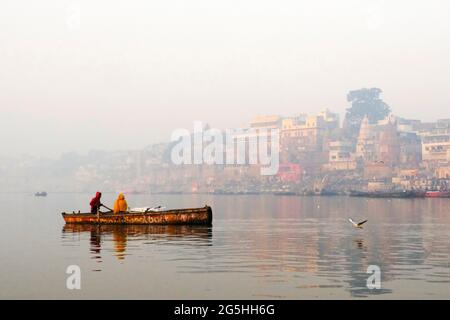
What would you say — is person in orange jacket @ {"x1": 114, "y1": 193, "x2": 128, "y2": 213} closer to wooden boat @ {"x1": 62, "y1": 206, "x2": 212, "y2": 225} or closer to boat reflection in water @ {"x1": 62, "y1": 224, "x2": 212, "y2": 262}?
wooden boat @ {"x1": 62, "y1": 206, "x2": 212, "y2": 225}

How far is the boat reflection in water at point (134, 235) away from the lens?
39.1m

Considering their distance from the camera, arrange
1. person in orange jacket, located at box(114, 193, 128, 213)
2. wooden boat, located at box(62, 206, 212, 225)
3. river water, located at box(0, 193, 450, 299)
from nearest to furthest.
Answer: river water, located at box(0, 193, 450, 299)
wooden boat, located at box(62, 206, 212, 225)
person in orange jacket, located at box(114, 193, 128, 213)

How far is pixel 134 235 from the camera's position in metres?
46.3

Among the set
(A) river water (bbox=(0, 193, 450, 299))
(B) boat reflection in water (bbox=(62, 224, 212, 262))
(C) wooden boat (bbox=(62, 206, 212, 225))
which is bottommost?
(A) river water (bbox=(0, 193, 450, 299))

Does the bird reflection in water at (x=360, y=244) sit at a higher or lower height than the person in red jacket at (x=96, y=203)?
lower

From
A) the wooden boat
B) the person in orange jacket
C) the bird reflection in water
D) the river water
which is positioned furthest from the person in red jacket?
the bird reflection in water

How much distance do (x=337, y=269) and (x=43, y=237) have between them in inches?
1077

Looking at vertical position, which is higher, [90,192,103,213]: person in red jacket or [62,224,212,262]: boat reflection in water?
[90,192,103,213]: person in red jacket

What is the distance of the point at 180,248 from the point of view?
1484 inches

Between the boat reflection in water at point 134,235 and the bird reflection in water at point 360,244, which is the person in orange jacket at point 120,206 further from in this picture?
the bird reflection in water at point 360,244

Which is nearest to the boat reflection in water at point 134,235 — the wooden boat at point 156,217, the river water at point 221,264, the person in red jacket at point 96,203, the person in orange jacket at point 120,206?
the river water at point 221,264

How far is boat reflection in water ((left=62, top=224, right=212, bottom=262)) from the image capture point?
128 feet

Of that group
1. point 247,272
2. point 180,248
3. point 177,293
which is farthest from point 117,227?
point 177,293
